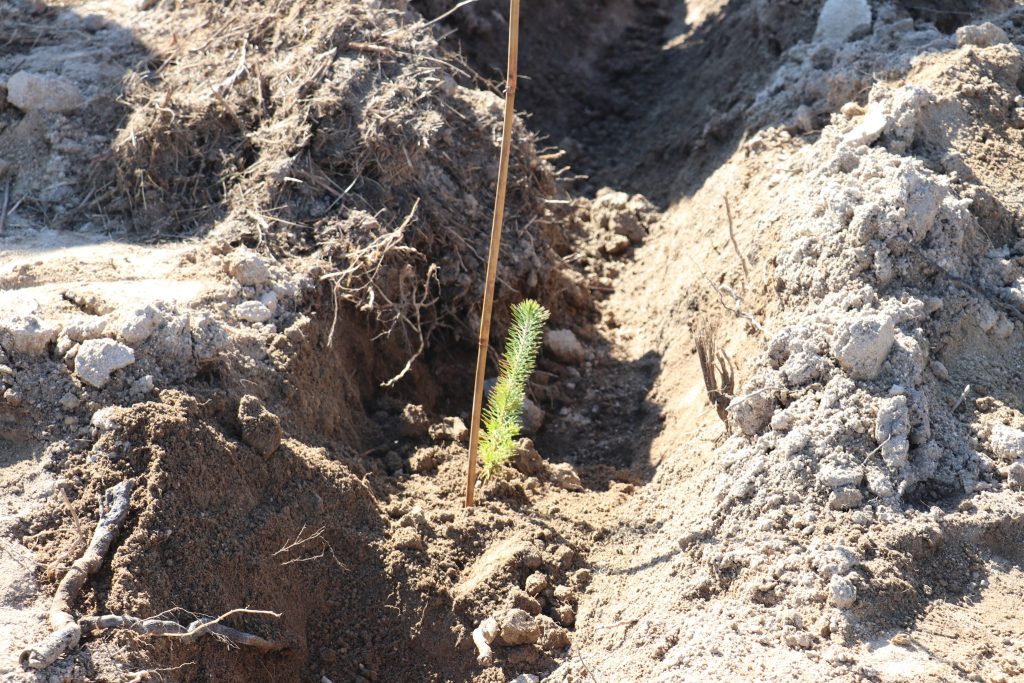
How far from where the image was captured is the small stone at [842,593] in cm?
300

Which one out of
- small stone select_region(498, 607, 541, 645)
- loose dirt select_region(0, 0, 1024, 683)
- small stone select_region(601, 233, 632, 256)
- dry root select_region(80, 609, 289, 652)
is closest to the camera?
dry root select_region(80, 609, 289, 652)

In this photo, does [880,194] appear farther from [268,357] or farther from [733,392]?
[268,357]

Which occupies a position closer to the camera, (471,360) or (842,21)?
(471,360)

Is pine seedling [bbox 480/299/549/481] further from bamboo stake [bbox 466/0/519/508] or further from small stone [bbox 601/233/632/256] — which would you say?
small stone [bbox 601/233/632/256]

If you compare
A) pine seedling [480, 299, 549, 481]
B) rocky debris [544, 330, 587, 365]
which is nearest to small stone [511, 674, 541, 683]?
pine seedling [480, 299, 549, 481]

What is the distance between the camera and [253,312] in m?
3.88

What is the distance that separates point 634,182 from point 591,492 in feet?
8.57

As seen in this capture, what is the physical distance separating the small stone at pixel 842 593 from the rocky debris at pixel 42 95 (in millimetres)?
3901

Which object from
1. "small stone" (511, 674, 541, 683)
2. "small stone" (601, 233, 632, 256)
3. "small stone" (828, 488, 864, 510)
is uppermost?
"small stone" (601, 233, 632, 256)

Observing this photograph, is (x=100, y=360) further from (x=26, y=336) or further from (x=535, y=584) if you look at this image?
(x=535, y=584)

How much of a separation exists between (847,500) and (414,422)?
64.3 inches

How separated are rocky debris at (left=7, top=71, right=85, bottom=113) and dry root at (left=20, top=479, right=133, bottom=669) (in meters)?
2.41

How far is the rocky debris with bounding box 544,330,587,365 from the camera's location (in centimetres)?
466

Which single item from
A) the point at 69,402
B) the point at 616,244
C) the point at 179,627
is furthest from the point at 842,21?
the point at 179,627
